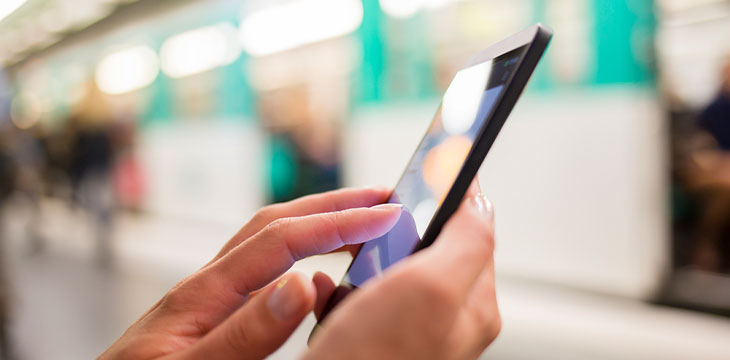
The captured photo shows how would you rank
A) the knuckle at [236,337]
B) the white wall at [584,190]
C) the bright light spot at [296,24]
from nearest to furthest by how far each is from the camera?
the knuckle at [236,337], the white wall at [584,190], the bright light spot at [296,24]

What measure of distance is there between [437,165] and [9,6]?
32.3ft

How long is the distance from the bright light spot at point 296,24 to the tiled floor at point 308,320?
2.25m

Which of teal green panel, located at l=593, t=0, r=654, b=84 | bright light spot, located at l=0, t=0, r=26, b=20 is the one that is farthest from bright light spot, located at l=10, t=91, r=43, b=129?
teal green panel, located at l=593, t=0, r=654, b=84

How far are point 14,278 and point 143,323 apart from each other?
5.04 metres

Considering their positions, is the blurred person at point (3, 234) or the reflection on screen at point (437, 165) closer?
the reflection on screen at point (437, 165)

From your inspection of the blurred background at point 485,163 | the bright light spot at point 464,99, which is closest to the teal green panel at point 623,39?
the blurred background at point 485,163

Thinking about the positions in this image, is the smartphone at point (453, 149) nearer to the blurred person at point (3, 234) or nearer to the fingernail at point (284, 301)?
the fingernail at point (284, 301)

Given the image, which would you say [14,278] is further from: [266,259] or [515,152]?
[266,259]

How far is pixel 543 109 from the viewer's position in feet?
11.1

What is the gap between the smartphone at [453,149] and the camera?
2.17ft

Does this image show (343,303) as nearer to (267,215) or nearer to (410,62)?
(267,215)

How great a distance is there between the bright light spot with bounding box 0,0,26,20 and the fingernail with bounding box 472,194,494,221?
378 inches

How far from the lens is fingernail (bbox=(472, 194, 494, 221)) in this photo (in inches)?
24.0

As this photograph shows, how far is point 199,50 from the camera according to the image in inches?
261
